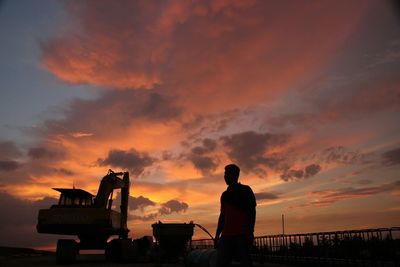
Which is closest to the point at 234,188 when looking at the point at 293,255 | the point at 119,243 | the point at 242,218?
the point at 242,218

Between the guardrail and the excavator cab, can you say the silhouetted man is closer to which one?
the guardrail

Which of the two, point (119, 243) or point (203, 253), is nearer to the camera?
point (203, 253)

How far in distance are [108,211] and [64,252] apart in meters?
3.29

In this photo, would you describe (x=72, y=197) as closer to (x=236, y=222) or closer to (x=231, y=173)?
(x=231, y=173)

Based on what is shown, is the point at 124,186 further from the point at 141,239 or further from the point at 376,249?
the point at 376,249

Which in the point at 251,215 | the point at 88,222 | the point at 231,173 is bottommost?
the point at 251,215

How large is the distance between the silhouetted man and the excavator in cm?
1794

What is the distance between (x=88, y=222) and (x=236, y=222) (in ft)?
60.3

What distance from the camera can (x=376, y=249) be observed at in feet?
47.3

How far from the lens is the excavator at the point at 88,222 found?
23875mm

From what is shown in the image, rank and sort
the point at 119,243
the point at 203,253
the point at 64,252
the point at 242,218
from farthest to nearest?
the point at 119,243 → the point at 64,252 → the point at 203,253 → the point at 242,218

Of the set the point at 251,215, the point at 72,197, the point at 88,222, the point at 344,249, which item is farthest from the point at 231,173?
the point at 72,197

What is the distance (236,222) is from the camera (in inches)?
271

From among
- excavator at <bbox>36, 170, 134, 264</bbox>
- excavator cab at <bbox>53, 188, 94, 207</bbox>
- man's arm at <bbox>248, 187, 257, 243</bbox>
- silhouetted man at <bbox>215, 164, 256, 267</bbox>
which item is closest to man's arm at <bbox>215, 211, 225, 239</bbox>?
silhouetted man at <bbox>215, 164, 256, 267</bbox>
